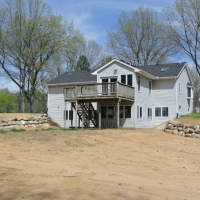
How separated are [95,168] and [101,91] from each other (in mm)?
15802

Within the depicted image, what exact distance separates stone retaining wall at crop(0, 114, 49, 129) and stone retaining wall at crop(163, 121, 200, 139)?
14.2m

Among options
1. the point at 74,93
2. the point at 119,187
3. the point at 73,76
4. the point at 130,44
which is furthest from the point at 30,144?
the point at 130,44

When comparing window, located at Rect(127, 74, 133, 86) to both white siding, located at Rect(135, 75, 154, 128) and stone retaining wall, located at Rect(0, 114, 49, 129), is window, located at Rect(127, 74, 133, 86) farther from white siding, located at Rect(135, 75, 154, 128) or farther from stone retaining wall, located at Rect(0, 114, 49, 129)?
stone retaining wall, located at Rect(0, 114, 49, 129)

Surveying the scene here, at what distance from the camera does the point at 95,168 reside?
9.67 metres

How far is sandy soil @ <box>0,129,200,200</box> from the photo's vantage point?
22.2 ft

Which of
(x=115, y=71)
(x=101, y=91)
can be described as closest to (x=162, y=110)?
(x=115, y=71)

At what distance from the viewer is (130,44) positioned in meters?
45.8

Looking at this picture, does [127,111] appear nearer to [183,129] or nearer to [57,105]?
[183,129]

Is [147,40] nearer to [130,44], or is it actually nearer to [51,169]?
[130,44]

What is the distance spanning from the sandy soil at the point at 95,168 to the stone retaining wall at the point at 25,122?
15476mm

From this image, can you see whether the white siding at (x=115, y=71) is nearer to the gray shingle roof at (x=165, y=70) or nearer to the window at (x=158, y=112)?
the gray shingle roof at (x=165, y=70)

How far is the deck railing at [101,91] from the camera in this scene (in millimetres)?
24281

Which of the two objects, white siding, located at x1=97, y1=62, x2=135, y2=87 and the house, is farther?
white siding, located at x1=97, y1=62, x2=135, y2=87

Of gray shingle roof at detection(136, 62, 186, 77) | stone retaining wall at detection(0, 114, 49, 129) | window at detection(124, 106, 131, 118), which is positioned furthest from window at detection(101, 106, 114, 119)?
stone retaining wall at detection(0, 114, 49, 129)
